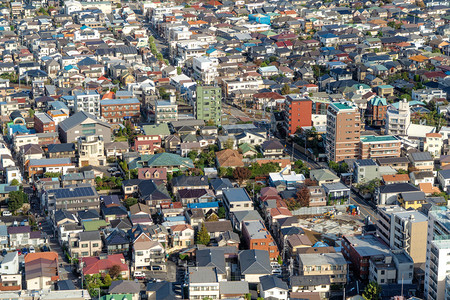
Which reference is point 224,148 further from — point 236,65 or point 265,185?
point 236,65

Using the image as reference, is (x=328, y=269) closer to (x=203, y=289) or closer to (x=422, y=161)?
(x=203, y=289)

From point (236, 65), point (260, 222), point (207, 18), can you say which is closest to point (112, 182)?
point (260, 222)

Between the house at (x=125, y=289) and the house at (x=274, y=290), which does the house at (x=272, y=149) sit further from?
the house at (x=125, y=289)

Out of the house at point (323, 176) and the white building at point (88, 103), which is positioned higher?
the white building at point (88, 103)

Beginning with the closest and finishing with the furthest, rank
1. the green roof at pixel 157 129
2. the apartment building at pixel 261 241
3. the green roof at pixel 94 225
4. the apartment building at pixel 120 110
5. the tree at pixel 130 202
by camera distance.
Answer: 1. the apartment building at pixel 261 241
2. the green roof at pixel 94 225
3. the tree at pixel 130 202
4. the green roof at pixel 157 129
5. the apartment building at pixel 120 110

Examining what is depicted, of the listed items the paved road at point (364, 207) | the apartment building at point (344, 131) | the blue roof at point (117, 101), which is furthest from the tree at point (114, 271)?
the blue roof at point (117, 101)

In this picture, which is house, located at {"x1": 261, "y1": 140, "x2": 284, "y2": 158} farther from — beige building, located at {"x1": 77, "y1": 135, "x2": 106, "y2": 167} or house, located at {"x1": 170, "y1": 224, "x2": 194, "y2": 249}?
house, located at {"x1": 170, "y1": 224, "x2": 194, "y2": 249}

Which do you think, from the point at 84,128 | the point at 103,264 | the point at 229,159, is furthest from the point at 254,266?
the point at 84,128
